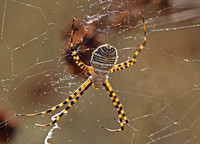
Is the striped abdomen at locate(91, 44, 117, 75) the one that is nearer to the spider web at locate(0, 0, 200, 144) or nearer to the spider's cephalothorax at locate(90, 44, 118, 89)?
the spider's cephalothorax at locate(90, 44, 118, 89)

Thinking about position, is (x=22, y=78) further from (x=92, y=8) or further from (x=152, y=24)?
(x=152, y=24)

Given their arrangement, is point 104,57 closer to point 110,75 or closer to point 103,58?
point 103,58

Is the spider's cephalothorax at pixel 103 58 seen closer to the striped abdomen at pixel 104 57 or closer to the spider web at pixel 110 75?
the striped abdomen at pixel 104 57

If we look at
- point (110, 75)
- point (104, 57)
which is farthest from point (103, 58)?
point (110, 75)

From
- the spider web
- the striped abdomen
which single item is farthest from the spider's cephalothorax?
the spider web

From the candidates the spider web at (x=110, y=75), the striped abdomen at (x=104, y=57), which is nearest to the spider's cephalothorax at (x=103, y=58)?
the striped abdomen at (x=104, y=57)
